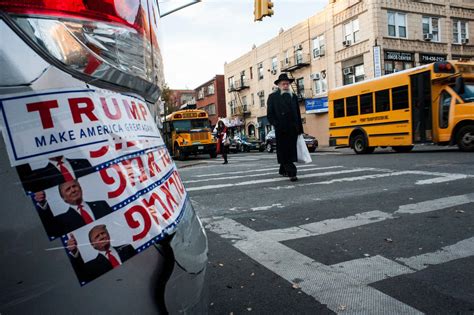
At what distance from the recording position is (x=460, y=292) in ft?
7.70

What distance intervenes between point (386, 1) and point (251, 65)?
1822cm

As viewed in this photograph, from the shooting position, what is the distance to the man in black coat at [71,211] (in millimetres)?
1054

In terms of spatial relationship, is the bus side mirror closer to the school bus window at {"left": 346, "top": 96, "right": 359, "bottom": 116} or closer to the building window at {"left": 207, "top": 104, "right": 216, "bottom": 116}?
the school bus window at {"left": 346, "top": 96, "right": 359, "bottom": 116}

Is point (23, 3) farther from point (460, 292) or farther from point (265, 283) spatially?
point (460, 292)

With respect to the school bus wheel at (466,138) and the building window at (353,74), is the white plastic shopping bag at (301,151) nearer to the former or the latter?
the school bus wheel at (466,138)

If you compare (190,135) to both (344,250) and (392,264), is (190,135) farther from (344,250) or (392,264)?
(392,264)

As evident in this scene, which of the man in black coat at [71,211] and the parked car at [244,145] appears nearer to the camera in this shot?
the man in black coat at [71,211]

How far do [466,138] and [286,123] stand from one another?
849cm

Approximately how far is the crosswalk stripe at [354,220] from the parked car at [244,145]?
79.9 feet

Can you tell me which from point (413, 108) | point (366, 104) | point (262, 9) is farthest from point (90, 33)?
point (366, 104)

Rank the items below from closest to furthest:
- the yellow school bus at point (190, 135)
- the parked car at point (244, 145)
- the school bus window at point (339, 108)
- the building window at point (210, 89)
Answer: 1. the school bus window at point (339, 108)
2. the yellow school bus at point (190, 135)
3. the parked car at point (244, 145)
4. the building window at point (210, 89)

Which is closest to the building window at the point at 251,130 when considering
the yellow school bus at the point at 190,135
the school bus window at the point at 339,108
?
the yellow school bus at the point at 190,135

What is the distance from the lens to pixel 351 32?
28281 mm

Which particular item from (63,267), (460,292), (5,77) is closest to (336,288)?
(460,292)
